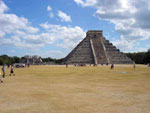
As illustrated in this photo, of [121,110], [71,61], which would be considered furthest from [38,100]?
[71,61]

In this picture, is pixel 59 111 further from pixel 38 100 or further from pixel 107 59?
pixel 107 59

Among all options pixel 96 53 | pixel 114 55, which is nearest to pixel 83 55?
pixel 96 53

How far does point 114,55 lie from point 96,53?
8797 millimetres

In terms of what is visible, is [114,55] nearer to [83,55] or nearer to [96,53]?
[96,53]

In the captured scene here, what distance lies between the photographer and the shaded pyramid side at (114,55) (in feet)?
267

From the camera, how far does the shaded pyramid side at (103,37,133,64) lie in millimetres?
81250

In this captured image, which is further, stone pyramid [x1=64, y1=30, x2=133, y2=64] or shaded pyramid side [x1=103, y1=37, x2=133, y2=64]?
shaded pyramid side [x1=103, y1=37, x2=133, y2=64]

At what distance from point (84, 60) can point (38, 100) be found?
74.1 meters

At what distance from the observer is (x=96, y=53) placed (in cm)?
8462

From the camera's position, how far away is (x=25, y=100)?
7.64 meters

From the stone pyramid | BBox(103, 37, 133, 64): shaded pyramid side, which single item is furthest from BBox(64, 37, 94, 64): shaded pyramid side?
BBox(103, 37, 133, 64): shaded pyramid side

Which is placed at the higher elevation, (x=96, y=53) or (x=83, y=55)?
(x=96, y=53)

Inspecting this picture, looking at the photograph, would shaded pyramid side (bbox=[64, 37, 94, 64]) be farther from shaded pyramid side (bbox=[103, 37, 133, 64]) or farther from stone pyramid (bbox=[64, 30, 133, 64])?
shaded pyramid side (bbox=[103, 37, 133, 64])

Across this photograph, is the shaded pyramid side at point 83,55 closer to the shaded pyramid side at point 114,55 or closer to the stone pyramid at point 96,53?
the stone pyramid at point 96,53
